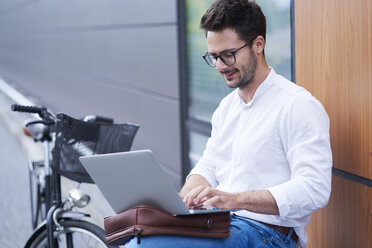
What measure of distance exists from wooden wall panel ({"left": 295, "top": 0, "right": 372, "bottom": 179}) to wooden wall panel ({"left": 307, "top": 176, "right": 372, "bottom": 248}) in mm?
91

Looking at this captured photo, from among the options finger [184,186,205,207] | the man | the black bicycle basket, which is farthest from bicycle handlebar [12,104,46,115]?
finger [184,186,205,207]

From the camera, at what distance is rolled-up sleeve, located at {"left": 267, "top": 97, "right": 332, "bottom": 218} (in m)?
1.80

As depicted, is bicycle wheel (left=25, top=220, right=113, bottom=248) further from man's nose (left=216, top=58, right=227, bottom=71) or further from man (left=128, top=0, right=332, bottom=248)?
man's nose (left=216, top=58, right=227, bottom=71)

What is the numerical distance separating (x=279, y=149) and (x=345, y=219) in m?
0.49

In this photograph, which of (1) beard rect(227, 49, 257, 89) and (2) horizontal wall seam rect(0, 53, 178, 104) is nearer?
(1) beard rect(227, 49, 257, 89)

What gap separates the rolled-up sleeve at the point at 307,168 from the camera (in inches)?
70.7

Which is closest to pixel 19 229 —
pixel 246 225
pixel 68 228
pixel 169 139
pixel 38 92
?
pixel 169 139

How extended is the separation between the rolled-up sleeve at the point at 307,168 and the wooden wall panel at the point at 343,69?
0.24 m

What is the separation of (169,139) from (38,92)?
28.7 ft

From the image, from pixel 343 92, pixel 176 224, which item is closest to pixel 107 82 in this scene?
pixel 343 92

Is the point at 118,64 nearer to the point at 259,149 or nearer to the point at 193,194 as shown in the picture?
the point at 259,149

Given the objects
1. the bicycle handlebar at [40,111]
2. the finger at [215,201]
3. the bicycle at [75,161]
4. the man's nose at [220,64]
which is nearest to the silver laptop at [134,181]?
the finger at [215,201]

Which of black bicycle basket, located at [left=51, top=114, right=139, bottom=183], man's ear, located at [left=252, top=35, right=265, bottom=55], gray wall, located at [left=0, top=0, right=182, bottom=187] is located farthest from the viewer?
gray wall, located at [left=0, top=0, right=182, bottom=187]

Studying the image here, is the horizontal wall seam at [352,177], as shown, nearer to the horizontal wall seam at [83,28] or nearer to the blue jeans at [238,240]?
the blue jeans at [238,240]
